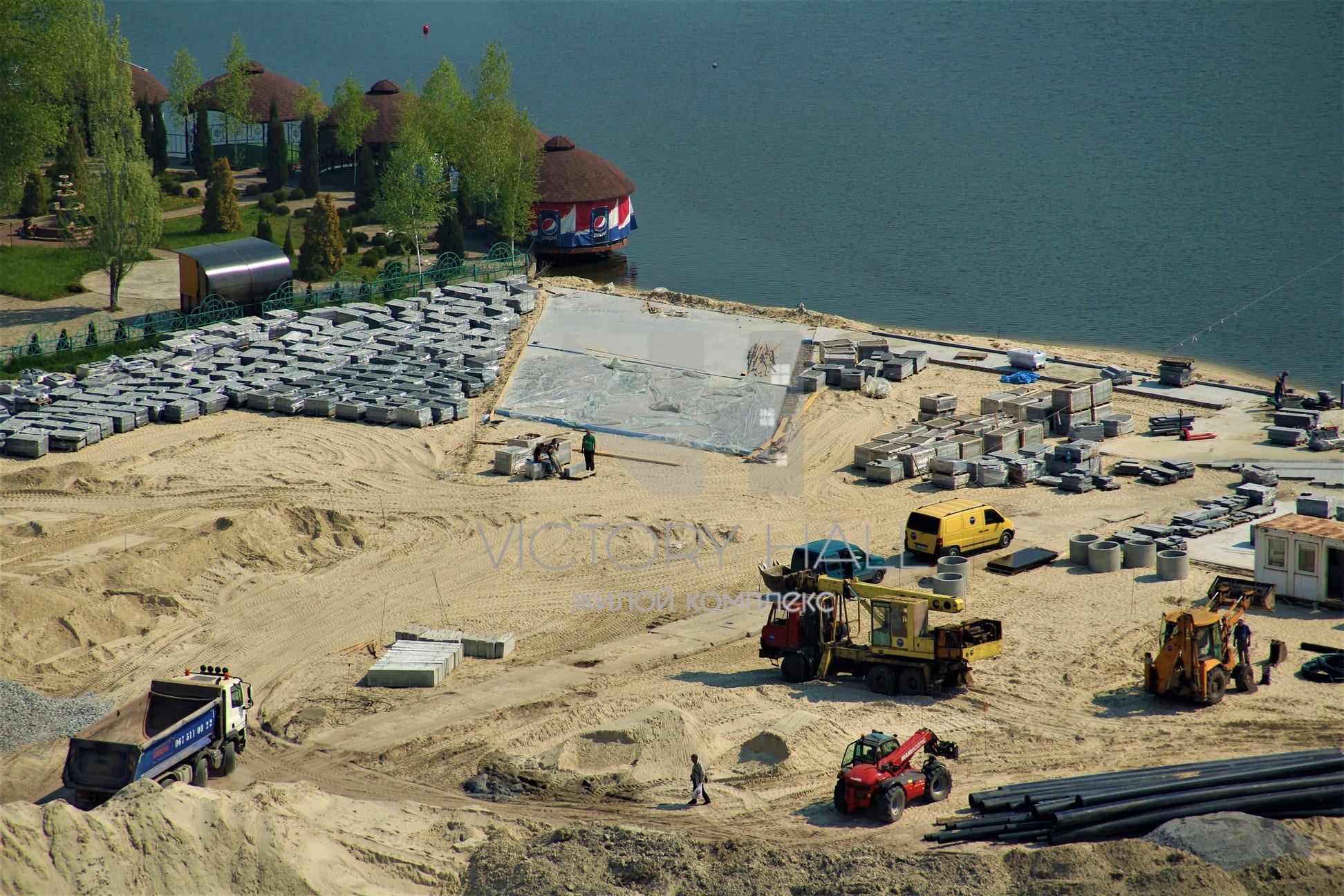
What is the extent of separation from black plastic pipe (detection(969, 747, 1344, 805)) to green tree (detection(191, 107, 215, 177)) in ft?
191

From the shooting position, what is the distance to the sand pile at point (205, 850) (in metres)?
15.2

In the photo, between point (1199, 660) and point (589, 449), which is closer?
point (1199, 660)

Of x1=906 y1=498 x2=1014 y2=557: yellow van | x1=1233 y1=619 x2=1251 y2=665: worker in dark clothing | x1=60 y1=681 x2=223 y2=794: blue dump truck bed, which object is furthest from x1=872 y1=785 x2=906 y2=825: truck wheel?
x1=906 y1=498 x2=1014 y2=557: yellow van

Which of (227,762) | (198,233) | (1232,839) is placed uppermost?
(198,233)

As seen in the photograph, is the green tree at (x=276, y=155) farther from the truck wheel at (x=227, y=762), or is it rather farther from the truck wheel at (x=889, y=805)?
the truck wheel at (x=889, y=805)

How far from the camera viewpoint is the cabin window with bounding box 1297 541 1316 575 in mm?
25328

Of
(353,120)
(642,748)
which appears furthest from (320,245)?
(642,748)

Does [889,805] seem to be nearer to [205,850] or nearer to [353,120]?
[205,850]

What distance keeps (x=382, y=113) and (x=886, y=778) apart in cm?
6014

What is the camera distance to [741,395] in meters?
38.7

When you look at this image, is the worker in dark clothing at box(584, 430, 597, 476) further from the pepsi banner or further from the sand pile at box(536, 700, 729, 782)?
the pepsi banner

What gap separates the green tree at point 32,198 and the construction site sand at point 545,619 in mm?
27647

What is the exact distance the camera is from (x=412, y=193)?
53.2m

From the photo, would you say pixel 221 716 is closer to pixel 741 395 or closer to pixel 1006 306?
pixel 741 395
